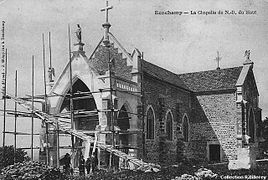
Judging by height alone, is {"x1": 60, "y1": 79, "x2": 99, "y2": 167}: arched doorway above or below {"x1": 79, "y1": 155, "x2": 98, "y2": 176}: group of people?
above

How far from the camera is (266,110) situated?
39156 millimetres

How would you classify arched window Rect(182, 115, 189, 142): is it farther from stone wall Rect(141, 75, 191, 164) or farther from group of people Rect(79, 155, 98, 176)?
group of people Rect(79, 155, 98, 176)

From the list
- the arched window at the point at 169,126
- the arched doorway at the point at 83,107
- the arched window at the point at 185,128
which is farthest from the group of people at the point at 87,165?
the arched window at the point at 185,128

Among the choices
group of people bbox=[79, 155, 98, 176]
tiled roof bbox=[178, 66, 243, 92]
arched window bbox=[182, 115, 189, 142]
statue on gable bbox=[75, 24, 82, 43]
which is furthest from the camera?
tiled roof bbox=[178, 66, 243, 92]

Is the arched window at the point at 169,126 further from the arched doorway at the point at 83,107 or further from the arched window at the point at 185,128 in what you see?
the arched doorway at the point at 83,107

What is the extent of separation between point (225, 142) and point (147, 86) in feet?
35.1

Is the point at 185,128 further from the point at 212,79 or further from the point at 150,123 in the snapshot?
the point at 150,123

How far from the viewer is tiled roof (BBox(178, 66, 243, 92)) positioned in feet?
118

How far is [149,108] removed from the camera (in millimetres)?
28344

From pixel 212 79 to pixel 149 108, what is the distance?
11.5 m

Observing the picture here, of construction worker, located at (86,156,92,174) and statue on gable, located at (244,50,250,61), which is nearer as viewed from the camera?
construction worker, located at (86,156,92,174)

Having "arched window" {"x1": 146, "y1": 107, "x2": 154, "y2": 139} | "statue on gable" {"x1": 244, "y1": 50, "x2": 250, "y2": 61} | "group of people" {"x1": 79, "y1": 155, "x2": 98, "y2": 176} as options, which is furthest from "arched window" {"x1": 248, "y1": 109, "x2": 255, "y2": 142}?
"group of people" {"x1": 79, "y1": 155, "x2": 98, "y2": 176}

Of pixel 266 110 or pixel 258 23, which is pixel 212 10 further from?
pixel 266 110

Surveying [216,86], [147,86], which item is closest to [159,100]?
[147,86]
